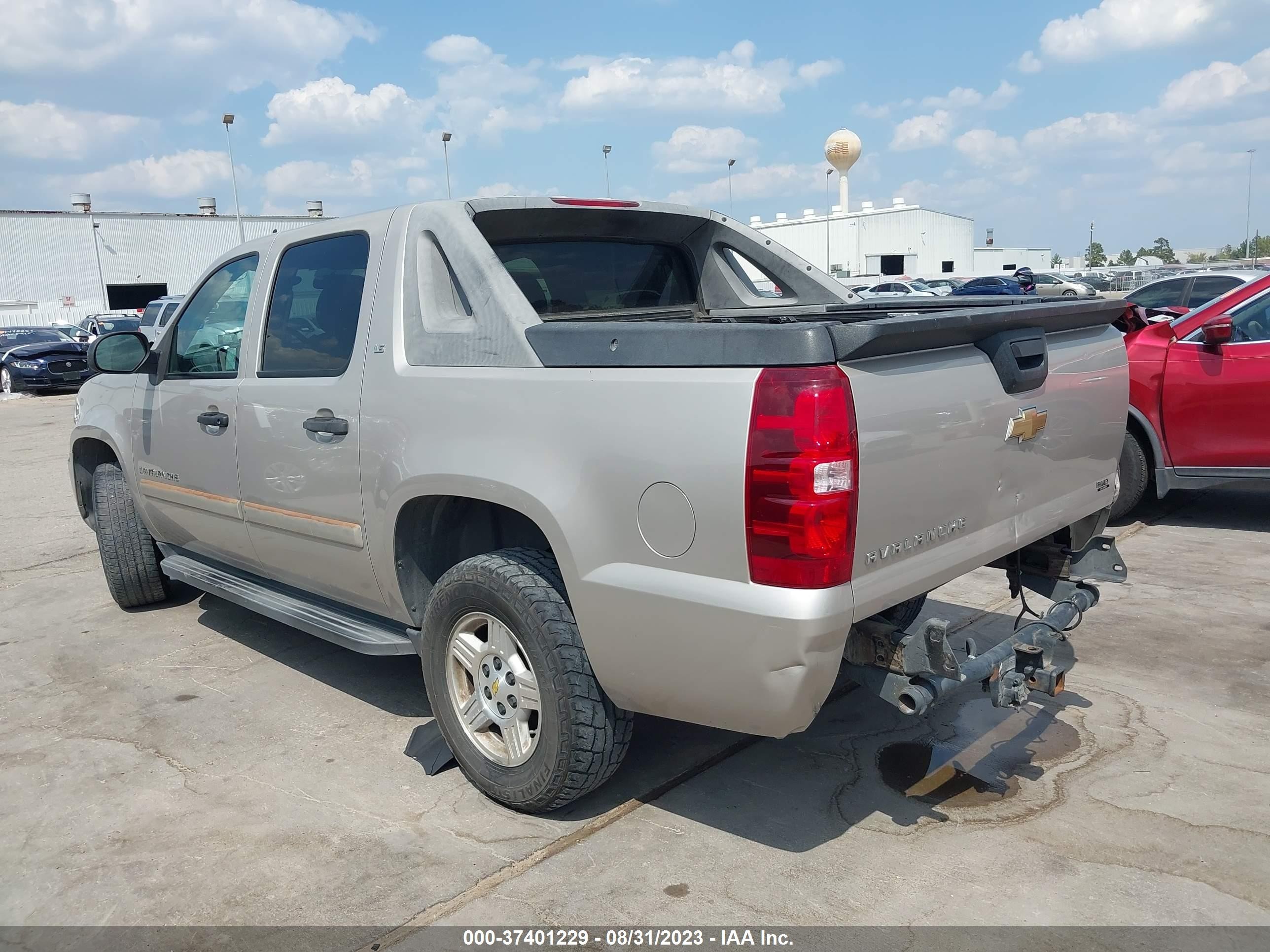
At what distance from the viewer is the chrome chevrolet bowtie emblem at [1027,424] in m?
3.17

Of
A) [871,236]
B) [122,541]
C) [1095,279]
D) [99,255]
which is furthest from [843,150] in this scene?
[122,541]

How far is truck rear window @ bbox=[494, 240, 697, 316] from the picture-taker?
4.06 metres

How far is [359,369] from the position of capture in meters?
3.78

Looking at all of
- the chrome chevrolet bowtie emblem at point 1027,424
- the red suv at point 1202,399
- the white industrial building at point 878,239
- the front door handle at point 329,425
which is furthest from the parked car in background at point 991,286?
the white industrial building at point 878,239

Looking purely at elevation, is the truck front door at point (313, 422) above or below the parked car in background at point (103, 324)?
below

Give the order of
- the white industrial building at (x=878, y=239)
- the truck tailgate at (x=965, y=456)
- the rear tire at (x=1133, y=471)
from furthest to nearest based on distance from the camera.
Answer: the white industrial building at (x=878, y=239) < the rear tire at (x=1133, y=471) < the truck tailgate at (x=965, y=456)

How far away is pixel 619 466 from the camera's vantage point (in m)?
2.85

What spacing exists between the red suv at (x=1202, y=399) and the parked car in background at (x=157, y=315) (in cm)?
1676

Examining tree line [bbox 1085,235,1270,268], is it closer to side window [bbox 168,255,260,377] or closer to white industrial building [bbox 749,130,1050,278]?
white industrial building [bbox 749,130,1050,278]

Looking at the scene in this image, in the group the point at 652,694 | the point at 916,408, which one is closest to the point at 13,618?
the point at 652,694

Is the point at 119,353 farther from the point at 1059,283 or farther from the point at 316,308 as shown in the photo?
the point at 1059,283

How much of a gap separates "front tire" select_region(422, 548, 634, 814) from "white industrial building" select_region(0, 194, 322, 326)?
50.5 m

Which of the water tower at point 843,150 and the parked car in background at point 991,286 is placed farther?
the water tower at point 843,150

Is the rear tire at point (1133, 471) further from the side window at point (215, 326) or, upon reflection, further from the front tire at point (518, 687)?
the side window at point (215, 326)
